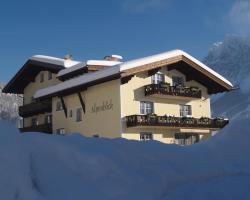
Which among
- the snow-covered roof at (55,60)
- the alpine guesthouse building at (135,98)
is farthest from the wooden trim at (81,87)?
the snow-covered roof at (55,60)

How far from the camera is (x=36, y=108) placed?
1553 inches

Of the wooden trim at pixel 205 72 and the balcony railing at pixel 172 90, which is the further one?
the wooden trim at pixel 205 72

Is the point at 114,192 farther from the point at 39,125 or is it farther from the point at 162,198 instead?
the point at 39,125

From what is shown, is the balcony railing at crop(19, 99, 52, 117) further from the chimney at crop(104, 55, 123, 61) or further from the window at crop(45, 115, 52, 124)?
the chimney at crop(104, 55, 123, 61)

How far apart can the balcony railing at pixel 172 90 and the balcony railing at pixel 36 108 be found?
9990 millimetres

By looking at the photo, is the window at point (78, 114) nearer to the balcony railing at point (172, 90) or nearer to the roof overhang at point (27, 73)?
the roof overhang at point (27, 73)

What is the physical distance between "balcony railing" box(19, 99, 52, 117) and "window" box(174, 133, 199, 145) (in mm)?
10923

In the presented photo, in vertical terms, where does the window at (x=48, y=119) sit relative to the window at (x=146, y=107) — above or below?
below

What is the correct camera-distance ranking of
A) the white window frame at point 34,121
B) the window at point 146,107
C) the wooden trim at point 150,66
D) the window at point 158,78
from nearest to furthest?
the wooden trim at point 150,66
the window at point 146,107
the window at point 158,78
the white window frame at point 34,121

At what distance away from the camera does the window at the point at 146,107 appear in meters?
32.0

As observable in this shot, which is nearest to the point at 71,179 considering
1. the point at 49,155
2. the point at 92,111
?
the point at 49,155

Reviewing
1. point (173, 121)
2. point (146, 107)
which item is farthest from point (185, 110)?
point (146, 107)

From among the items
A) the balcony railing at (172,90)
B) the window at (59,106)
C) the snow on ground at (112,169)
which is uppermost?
the balcony railing at (172,90)

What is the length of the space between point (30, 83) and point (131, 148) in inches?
1366
